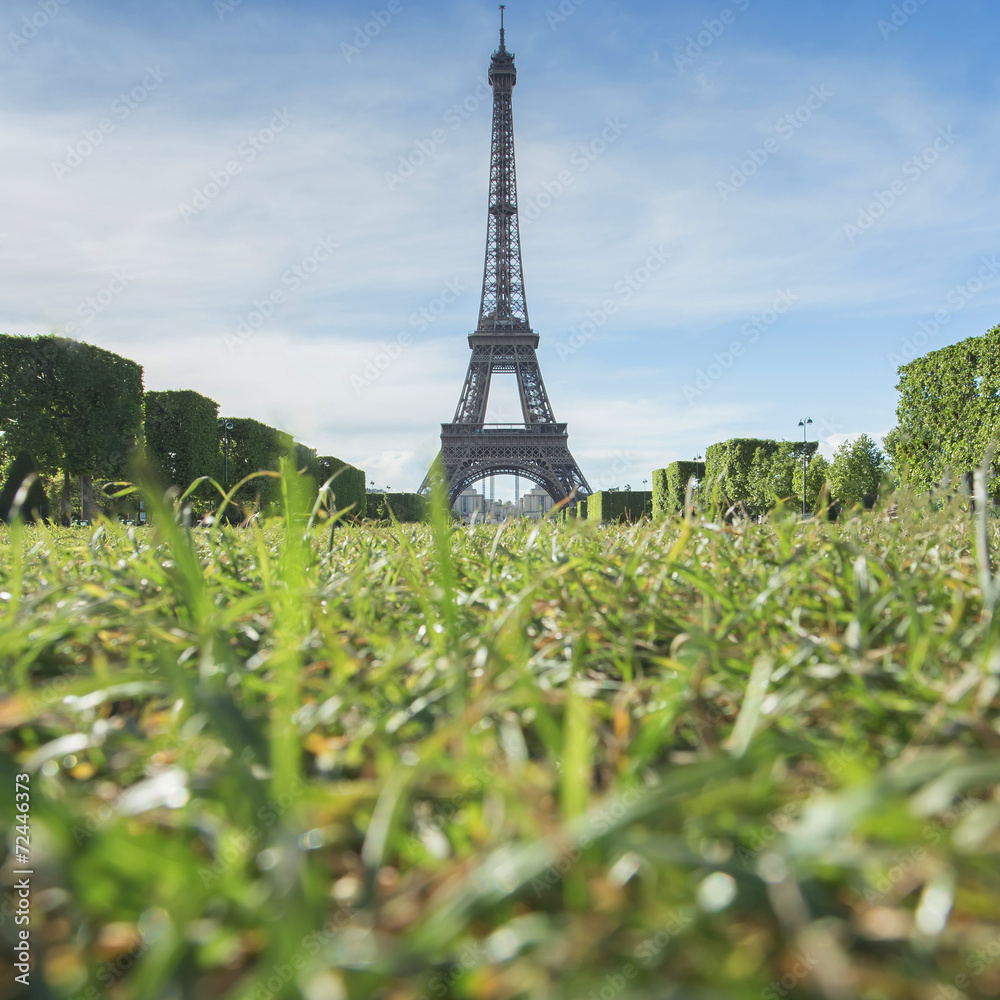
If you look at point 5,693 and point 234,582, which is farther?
point 234,582

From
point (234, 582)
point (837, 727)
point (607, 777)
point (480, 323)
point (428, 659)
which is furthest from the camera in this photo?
point (480, 323)

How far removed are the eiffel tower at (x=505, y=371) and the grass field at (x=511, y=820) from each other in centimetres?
4165

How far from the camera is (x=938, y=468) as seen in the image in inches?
1033

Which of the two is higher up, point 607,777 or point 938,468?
point 938,468

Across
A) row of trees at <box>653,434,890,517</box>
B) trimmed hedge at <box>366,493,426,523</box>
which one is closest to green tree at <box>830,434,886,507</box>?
row of trees at <box>653,434,890,517</box>

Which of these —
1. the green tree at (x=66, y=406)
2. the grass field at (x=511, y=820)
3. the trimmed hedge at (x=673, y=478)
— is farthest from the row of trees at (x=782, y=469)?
the grass field at (x=511, y=820)

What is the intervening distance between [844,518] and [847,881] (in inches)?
129

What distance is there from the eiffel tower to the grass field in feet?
137

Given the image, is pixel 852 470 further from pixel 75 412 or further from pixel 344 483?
pixel 75 412

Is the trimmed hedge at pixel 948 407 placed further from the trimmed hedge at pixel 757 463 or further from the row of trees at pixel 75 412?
the row of trees at pixel 75 412

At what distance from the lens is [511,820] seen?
68 cm

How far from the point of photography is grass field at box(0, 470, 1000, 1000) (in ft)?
1.81

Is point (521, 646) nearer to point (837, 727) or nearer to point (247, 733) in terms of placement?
point (837, 727)

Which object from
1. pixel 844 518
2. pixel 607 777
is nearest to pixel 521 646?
pixel 607 777
